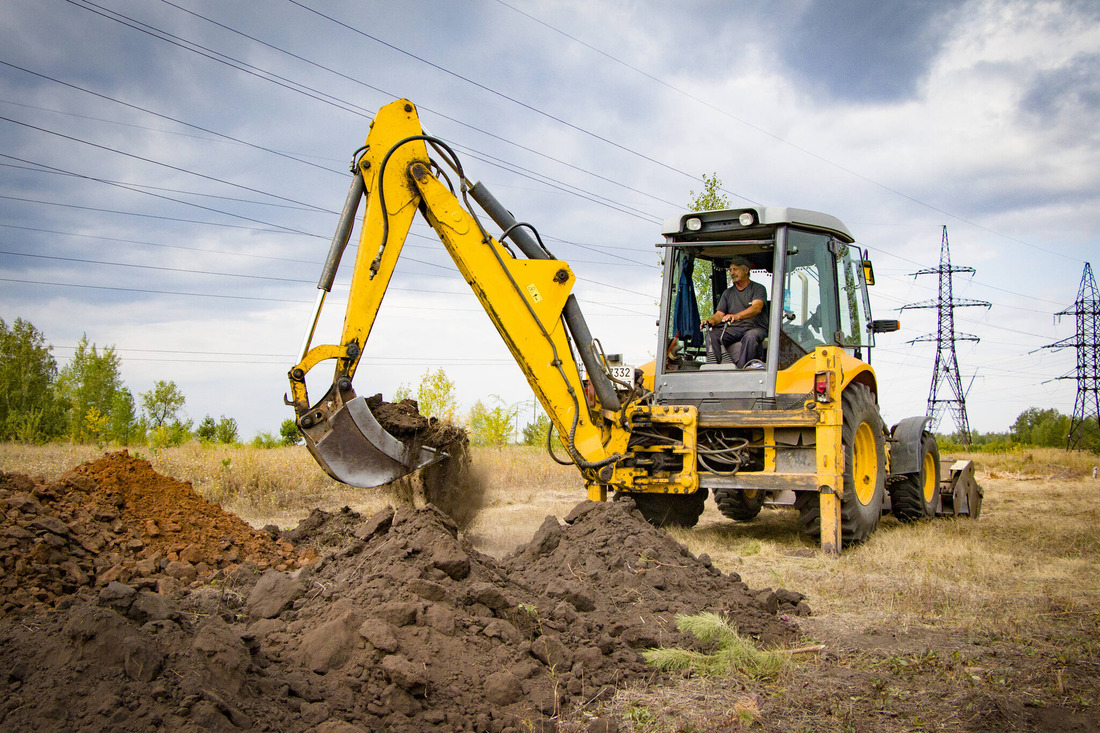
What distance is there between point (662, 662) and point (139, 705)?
229 cm

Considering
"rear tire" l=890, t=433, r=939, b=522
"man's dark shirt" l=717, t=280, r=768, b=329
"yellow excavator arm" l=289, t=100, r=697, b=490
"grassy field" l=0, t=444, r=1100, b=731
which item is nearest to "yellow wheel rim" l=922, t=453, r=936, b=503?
"rear tire" l=890, t=433, r=939, b=522

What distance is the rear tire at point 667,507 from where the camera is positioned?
26.5ft

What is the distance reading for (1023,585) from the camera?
570 centimetres

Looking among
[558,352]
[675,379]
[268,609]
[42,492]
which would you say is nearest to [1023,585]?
[675,379]

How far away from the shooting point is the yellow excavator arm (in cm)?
575

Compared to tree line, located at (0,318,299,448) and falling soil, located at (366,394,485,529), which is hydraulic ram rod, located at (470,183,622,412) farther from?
tree line, located at (0,318,299,448)

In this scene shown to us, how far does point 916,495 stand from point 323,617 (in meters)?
7.03

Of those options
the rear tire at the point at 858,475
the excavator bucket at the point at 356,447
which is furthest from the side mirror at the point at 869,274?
the excavator bucket at the point at 356,447

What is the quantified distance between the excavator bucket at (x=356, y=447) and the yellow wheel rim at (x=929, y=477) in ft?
20.6

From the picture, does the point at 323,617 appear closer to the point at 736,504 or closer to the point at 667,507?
the point at 667,507

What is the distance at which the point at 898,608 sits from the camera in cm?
501

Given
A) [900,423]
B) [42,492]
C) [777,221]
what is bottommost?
[42,492]

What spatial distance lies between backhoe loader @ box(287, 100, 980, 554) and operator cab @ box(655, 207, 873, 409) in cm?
1

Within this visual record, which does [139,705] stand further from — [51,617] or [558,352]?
[558,352]
